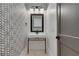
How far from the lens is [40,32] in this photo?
412cm

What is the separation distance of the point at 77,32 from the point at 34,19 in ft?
9.89

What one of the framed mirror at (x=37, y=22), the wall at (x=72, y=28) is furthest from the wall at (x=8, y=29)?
the framed mirror at (x=37, y=22)

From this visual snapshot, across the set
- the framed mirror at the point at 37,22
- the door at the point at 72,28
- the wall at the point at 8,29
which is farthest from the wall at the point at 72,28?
the framed mirror at the point at 37,22

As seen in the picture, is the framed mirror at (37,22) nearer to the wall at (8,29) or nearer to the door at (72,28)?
the wall at (8,29)

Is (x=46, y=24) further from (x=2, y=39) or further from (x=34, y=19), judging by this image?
(x=2, y=39)

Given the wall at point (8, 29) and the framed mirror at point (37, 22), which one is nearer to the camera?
the wall at point (8, 29)

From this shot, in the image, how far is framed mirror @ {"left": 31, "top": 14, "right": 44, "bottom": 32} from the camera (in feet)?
13.1

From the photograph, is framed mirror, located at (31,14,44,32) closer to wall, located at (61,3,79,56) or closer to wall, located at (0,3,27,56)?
wall, located at (0,3,27,56)

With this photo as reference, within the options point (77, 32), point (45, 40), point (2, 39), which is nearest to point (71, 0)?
point (77, 32)

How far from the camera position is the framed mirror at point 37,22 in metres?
4.00

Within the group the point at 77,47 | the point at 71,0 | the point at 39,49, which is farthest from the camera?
the point at 39,49

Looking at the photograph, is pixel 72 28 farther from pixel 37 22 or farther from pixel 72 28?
pixel 37 22

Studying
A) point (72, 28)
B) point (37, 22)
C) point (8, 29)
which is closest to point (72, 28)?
point (72, 28)

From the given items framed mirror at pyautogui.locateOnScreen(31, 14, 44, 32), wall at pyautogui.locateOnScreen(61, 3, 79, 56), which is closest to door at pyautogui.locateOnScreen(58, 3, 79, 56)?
wall at pyautogui.locateOnScreen(61, 3, 79, 56)
